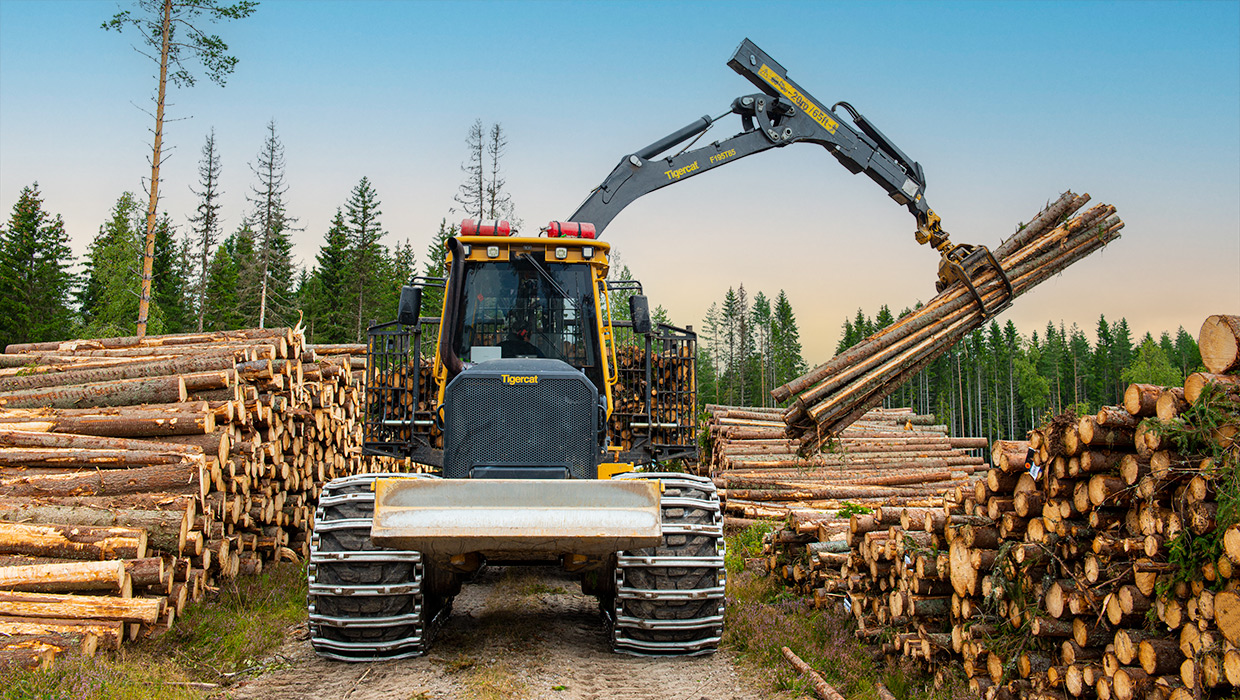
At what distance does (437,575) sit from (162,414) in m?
3.91

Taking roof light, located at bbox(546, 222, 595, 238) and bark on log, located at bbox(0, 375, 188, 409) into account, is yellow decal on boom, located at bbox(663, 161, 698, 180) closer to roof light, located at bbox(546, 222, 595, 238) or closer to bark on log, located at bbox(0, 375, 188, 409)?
roof light, located at bbox(546, 222, 595, 238)

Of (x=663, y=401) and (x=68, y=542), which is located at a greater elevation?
(x=663, y=401)

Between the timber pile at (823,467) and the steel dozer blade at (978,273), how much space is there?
3928 millimetres

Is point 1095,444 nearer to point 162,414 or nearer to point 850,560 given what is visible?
point 850,560

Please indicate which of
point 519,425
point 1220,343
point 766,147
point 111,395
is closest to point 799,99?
point 766,147

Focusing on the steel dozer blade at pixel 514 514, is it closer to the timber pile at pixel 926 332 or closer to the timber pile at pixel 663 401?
the timber pile at pixel 663 401

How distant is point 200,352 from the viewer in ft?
33.6

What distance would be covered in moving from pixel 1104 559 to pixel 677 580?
8.67ft

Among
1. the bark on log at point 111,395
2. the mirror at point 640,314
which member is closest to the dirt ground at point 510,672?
the mirror at point 640,314

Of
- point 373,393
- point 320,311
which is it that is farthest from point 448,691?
point 320,311

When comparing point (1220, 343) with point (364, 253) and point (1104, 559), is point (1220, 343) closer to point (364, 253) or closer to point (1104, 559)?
point (1104, 559)

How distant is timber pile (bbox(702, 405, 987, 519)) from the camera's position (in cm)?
1399

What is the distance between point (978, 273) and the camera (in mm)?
9453

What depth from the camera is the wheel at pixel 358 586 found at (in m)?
5.80
